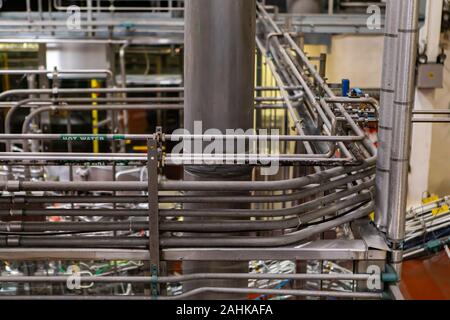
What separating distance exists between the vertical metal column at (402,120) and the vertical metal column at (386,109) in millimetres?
23

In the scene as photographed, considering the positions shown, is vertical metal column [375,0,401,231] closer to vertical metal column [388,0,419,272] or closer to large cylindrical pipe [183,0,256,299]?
vertical metal column [388,0,419,272]

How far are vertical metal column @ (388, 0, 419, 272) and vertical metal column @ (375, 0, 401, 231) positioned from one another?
0.02 m

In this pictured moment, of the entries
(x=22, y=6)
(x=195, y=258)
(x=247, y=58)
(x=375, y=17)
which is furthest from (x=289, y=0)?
(x=195, y=258)

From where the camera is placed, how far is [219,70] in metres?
2.93

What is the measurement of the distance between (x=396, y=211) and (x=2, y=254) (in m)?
1.72

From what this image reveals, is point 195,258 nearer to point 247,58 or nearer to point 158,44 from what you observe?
point 247,58

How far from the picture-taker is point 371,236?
2.83 m

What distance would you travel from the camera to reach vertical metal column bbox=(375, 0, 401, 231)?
2.59 metres

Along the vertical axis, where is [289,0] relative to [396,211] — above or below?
above

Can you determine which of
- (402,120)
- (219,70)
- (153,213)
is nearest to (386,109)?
(402,120)

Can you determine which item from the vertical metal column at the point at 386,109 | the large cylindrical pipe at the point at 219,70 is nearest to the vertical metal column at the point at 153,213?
the large cylindrical pipe at the point at 219,70

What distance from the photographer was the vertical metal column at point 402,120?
2.53 m

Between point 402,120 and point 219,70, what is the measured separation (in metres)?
0.87
